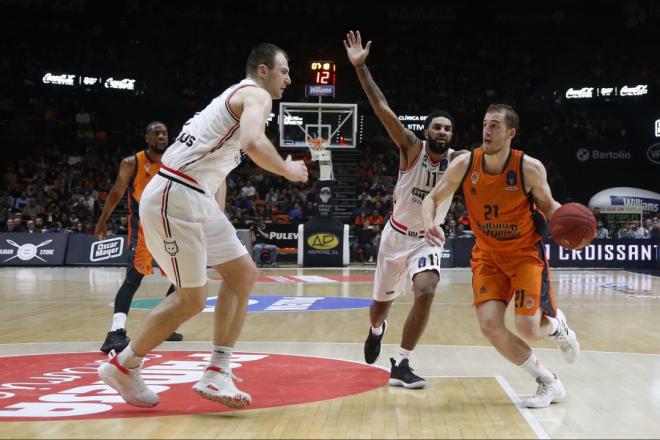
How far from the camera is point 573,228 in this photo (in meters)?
5.08

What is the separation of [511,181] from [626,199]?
907 inches

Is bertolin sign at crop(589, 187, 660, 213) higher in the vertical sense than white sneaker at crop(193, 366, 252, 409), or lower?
higher

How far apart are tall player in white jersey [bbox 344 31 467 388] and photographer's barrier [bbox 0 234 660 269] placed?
1406 centimetres

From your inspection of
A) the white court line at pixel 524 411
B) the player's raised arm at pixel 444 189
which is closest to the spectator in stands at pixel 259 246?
the white court line at pixel 524 411

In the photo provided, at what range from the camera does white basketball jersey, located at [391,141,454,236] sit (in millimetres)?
6312

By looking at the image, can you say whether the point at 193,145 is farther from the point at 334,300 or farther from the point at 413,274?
the point at 334,300

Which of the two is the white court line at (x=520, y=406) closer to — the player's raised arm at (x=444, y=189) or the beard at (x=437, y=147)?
the player's raised arm at (x=444, y=189)

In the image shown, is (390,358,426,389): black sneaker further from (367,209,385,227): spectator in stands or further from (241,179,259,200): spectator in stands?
(241,179,259,200): spectator in stands

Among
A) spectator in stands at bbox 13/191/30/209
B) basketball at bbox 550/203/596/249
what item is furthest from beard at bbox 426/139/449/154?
spectator in stands at bbox 13/191/30/209

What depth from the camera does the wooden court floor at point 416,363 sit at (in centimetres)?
443

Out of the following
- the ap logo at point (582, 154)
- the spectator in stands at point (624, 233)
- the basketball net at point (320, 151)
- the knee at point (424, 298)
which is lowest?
the knee at point (424, 298)

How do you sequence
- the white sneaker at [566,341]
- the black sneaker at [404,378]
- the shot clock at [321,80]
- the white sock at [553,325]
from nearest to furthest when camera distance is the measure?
1. the white sock at [553,325]
2. the white sneaker at [566,341]
3. the black sneaker at [404,378]
4. the shot clock at [321,80]

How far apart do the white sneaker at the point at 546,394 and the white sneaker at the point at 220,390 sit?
182 cm

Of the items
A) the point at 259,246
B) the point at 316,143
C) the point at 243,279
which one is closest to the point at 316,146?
the point at 316,143
